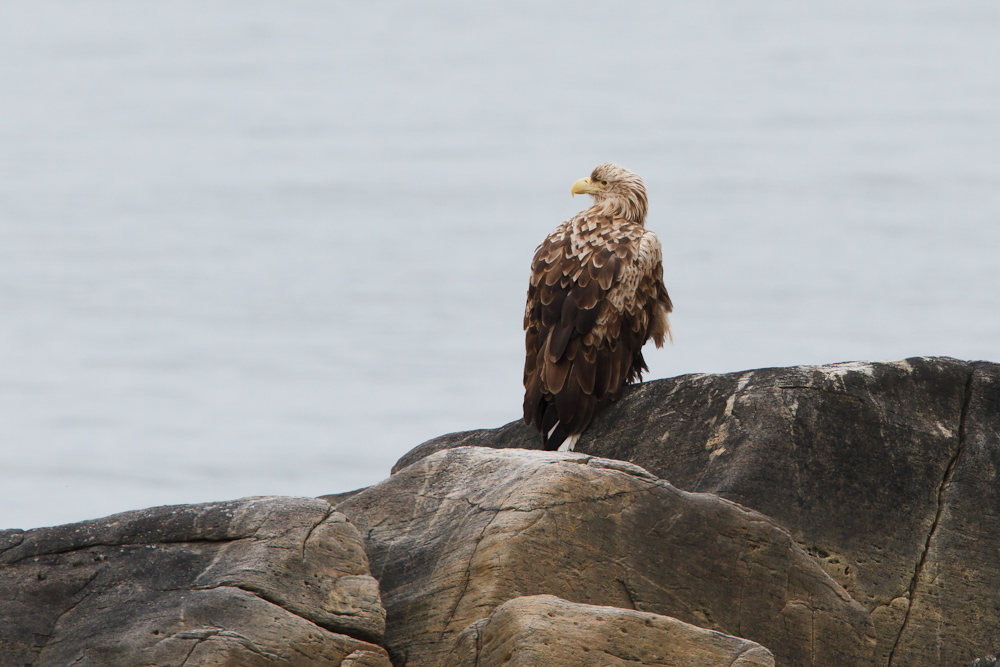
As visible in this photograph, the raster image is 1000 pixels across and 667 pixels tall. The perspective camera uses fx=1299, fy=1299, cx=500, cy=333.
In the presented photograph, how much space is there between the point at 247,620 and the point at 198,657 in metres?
0.26

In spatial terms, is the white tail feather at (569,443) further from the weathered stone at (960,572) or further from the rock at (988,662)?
the rock at (988,662)

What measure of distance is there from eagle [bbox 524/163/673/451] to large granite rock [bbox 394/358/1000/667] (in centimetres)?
80

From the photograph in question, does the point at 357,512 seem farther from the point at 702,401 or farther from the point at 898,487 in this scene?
the point at 898,487

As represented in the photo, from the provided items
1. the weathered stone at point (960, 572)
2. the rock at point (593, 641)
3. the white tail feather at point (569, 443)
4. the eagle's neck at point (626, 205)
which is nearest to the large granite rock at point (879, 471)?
the weathered stone at point (960, 572)

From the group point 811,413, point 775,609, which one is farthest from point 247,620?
point 811,413

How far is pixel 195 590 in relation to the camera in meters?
5.16

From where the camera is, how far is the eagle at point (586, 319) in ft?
27.5

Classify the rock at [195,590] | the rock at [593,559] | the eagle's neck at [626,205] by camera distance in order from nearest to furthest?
the rock at [195,590]
the rock at [593,559]
the eagle's neck at [626,205]

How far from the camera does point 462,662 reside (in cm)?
493

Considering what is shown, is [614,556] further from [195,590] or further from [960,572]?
[960,572]

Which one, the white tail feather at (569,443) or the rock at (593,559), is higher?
the white tail feather at (569,443)

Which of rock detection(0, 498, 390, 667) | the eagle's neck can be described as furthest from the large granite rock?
rock detection(0, 498, 390, 667)

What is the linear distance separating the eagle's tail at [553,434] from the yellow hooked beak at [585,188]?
1986mm

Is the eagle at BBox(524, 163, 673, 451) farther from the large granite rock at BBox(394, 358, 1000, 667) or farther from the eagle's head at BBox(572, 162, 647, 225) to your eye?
the large granite rock at BBox(394, 358, 1000, 667)
